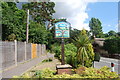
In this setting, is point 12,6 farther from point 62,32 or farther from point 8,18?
point 62,32

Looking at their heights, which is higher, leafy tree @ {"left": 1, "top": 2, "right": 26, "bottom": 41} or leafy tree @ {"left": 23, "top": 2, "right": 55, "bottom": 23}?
leafy tree @ {"left": 23, "top": 2, "right": 55, "bottom": 23}

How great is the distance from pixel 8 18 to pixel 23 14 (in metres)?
4.14

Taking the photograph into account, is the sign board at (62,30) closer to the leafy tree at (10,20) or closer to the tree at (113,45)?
the leafy tree at (10,20)

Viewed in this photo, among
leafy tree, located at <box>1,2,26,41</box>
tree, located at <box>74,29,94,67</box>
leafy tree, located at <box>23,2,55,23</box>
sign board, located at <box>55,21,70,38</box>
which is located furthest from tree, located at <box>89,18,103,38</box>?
sign board, located at <box>55,21,70,38</box>

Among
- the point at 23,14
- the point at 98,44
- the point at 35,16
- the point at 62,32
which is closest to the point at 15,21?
the point at 23,14

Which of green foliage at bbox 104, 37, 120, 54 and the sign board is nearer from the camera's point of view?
the sign board

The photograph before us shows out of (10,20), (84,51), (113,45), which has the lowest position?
(113,45)

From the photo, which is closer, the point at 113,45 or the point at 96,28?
the point at 113,45

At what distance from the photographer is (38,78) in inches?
210

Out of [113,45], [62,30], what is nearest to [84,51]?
[62,30]

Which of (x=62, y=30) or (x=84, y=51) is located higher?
(x=62, y=30)

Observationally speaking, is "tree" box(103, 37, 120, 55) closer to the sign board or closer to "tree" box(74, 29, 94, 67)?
"tree" box(74, 29, 94, 67)

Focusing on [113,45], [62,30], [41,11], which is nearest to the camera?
[62,30]

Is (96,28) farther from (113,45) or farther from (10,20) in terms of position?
(10,20)
